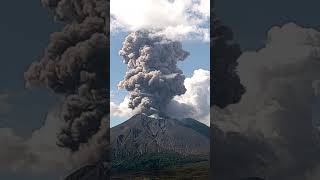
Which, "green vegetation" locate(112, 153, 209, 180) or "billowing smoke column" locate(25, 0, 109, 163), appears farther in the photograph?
"green vegetation" locate(112, 153, 209, 180)

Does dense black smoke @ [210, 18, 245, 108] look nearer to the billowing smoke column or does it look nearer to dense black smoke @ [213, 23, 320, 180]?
dense black smoke @ [213, 23, 320, 180]

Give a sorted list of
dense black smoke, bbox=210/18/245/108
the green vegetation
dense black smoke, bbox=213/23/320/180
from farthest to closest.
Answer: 1. the green vegetation
2. dense black smoke, bbox=210/18/245/108
3. dense black smoke, bbox=213/23/320/180

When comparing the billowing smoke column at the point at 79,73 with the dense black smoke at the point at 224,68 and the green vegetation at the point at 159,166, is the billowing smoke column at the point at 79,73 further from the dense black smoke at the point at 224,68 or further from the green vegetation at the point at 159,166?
the green vegetation at the point at 159,166

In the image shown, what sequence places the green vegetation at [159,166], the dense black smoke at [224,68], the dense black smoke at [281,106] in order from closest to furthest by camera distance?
1. the dense black smoke at [281,106]
2. the dense black smoke at [224,68]
3. the green vegetation at [159,166]

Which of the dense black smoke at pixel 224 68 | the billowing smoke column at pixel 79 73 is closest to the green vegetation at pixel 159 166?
the billowing smoke column at pixel 79 73

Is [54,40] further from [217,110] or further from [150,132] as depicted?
[150,132]

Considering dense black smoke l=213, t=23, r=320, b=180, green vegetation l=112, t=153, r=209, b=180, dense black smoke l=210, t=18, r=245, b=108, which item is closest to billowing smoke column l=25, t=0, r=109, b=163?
dense black smoke l=210, t=18, r=245, b=108

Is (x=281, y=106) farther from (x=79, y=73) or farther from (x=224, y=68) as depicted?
(x=79, y=73)

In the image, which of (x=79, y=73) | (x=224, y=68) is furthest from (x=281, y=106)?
(x=79, y=73)

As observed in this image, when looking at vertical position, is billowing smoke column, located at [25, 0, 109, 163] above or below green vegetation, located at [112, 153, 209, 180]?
above

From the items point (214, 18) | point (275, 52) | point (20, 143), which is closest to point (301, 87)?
point (275, 52)
